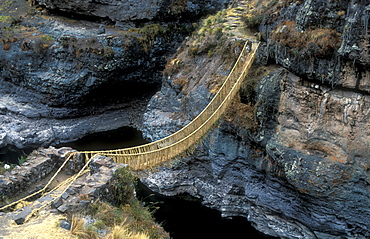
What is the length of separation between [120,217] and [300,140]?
20.0 ft

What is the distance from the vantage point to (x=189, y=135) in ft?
39.8

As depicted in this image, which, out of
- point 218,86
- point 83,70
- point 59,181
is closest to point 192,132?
point 218,86

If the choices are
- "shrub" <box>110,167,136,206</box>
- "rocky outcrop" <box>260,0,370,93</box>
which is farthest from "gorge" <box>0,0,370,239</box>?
"shrub" <box>110,167,136,206</box>

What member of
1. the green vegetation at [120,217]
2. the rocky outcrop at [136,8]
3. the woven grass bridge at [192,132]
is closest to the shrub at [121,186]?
the green vegetation at [120,217]

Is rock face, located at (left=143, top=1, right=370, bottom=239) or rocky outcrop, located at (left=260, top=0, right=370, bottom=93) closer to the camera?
rocky outcrop, located at (left=260, top=0, right=370, bottom=93)

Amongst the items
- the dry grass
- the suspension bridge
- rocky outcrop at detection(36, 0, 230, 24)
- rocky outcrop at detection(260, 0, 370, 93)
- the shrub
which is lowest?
the dry grass

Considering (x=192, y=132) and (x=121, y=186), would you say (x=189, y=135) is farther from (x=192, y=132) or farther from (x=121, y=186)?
(x=121, y=186)

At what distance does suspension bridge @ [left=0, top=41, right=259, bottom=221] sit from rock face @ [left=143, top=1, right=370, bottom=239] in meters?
0.46

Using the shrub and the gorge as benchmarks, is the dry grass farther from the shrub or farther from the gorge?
the gorge

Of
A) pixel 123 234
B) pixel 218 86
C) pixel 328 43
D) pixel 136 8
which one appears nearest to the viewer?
pixel 123 234

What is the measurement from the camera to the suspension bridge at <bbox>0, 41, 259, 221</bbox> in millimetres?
11195

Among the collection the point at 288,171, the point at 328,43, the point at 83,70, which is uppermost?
the point at 328,43

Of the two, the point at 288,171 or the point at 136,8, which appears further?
the point at 136,8

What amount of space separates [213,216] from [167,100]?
18.2 feet
